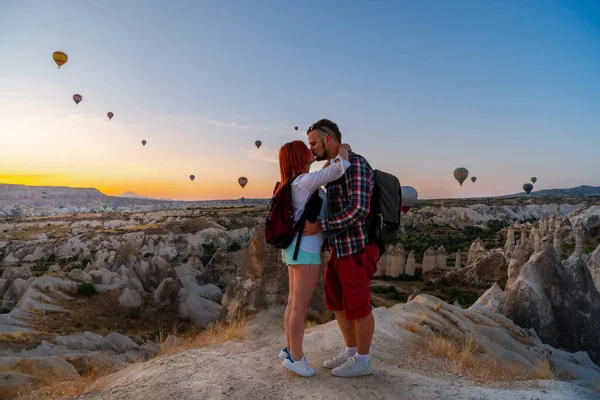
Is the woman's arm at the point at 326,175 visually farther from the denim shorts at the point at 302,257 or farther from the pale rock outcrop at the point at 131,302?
the pale rock outcrop at the point at 131,302

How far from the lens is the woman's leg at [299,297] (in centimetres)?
312

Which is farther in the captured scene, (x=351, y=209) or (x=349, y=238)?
(x=349, y=238)

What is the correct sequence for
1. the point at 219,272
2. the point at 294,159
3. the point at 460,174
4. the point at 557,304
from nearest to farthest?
1. the point at 294,159
2. the point at 557,304
3. the point at 219,272
4. the point at 460,174

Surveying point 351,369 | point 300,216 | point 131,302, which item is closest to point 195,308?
point 131,302

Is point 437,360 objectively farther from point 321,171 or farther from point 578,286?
point 578,286

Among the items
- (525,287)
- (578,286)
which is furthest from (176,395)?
(578,286)

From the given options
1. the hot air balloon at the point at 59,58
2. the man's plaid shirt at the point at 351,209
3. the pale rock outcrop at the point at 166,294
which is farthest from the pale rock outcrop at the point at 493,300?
the hot air balloon at the point at 59,58

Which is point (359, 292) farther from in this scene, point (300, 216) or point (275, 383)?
point (275, 383)

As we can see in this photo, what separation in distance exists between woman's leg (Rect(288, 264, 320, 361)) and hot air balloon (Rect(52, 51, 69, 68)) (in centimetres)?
3342

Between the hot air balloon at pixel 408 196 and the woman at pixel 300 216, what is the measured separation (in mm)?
636

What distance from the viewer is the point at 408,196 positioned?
11.0ft

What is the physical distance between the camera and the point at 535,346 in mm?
7602

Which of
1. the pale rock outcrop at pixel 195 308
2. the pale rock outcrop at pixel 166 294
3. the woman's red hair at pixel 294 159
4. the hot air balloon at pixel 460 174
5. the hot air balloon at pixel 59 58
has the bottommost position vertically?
the pale rock outcrop at pixel 195 308

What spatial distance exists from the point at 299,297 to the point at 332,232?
0.54m
